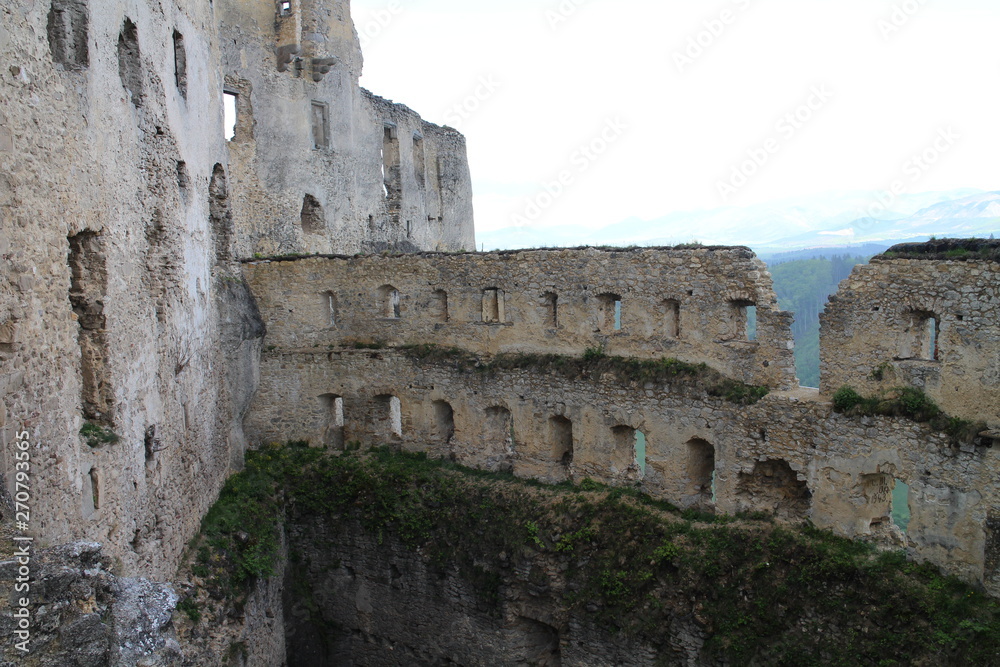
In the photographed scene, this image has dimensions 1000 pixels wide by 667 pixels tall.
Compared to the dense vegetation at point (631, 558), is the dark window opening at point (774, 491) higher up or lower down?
higher up

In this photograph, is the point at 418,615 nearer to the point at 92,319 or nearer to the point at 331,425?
the point at 331,425

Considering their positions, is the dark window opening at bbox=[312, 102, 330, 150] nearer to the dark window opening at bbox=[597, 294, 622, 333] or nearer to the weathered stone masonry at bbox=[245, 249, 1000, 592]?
the weathered stone masonry at bbox=[245, 249, 1000, 592]

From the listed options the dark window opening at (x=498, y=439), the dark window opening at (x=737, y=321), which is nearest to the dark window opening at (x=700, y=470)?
the dark window opening at (x=737, y=321)

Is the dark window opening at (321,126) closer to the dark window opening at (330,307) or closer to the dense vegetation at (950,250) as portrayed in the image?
the dark window opening at (330,307)

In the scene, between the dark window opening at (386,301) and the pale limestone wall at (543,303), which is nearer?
the pale limestone wall at (543,303)

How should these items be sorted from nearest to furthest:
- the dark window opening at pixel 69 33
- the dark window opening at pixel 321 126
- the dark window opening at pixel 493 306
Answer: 1. the dark window opening at pixel 69 33
2. the dark window opening at pixel 493 306
3. the dark window opening at pixel 321 126

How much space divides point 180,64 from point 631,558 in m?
12.1

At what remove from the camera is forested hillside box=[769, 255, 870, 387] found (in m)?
52.8

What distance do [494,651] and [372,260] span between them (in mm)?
9057

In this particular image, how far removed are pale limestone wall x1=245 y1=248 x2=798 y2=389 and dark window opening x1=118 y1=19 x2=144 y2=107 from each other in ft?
24.2

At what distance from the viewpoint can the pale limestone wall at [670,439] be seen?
11758 millimetres

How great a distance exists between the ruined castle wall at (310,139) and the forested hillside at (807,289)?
32846 millimetres

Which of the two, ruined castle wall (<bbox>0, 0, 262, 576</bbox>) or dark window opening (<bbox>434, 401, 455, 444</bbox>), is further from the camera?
dark window opening (<bbox>434, 401, 455, 444</bbox>)

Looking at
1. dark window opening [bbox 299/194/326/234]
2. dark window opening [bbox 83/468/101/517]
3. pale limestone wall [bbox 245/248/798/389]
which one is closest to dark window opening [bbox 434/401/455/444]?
pale limestone wall [bbox 245/248/798/389]
